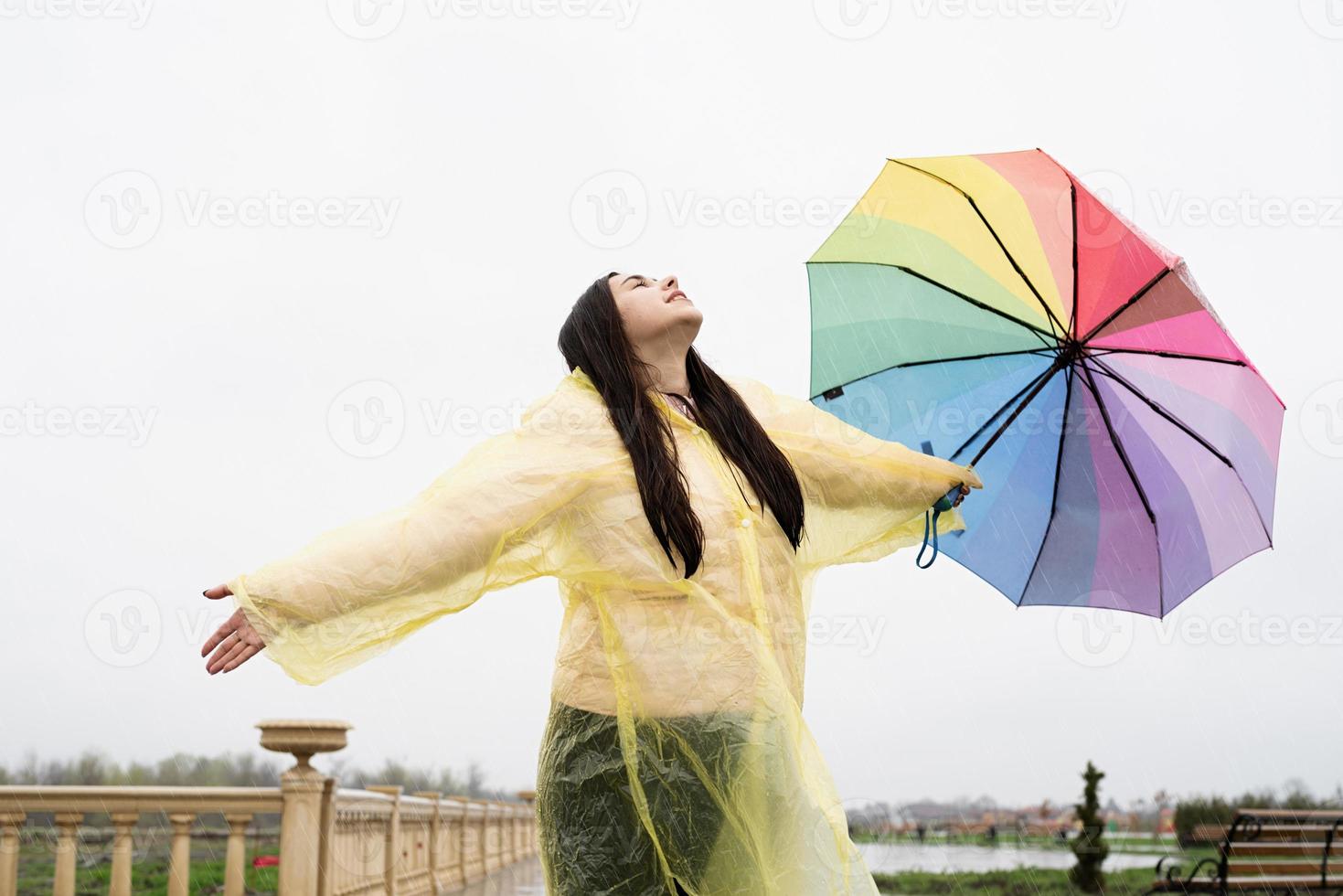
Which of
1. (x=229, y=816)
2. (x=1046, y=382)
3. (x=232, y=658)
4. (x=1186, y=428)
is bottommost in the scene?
(x=229, y=816)

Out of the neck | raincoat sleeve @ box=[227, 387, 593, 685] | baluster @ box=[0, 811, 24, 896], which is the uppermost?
the neck

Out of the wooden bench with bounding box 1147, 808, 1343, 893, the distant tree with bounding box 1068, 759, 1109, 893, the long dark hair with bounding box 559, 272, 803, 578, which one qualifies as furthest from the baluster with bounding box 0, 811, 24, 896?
the distant tree with bounding box 1068, 759, 1109, 893

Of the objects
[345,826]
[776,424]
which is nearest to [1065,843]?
[345,826]

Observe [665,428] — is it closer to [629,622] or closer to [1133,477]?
[629,622]

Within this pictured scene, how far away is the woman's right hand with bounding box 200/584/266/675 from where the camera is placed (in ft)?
5.48

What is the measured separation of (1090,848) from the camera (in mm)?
10016

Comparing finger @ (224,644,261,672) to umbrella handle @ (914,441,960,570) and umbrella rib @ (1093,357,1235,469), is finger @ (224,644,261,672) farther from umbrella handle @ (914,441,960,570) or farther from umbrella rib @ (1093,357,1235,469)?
umbrella rib @ (1093,357,1235,469)

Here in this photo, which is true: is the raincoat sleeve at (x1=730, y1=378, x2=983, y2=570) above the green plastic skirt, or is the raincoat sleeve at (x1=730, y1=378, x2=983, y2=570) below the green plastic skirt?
above

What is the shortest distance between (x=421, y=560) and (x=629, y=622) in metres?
0.39

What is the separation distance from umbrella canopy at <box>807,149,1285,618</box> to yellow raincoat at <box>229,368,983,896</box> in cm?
92

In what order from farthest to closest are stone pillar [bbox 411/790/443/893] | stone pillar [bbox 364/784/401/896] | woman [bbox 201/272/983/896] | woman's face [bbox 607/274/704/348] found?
stone pillar [bbox 411/790/443/893]
stone pillar [bbox 364/784/401/896]
woman's face [bbox 607/274/704/348]
woman [bbox 201/272/983/896]

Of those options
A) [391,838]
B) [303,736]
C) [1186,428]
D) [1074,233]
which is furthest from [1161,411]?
[391,838]

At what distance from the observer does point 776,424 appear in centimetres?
228

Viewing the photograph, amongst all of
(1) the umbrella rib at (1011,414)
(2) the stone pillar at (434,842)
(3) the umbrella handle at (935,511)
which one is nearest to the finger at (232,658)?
(3) the umbrella handle at (935,511)
